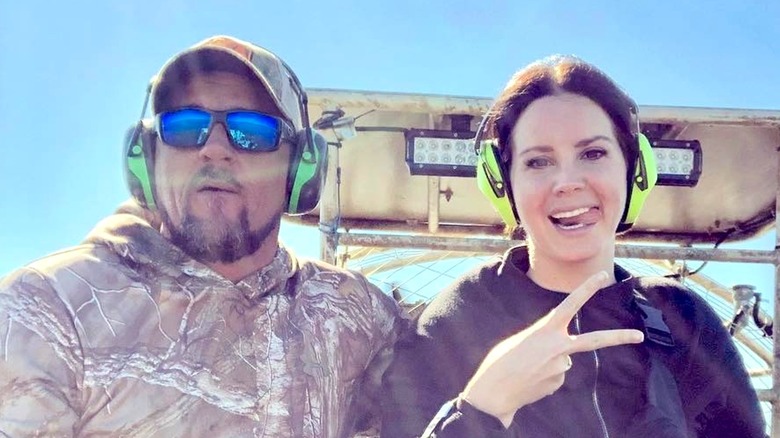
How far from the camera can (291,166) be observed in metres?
2.94

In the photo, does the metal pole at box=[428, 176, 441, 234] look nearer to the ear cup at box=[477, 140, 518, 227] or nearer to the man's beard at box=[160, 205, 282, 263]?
the ear cup at box=[477, 140, 518, 227]

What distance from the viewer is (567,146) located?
8.37ft

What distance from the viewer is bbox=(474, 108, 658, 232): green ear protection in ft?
8.98

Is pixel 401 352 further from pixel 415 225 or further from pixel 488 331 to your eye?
pixel 415 225

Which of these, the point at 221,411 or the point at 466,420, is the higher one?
the point at 466,420

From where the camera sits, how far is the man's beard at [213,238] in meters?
2.76

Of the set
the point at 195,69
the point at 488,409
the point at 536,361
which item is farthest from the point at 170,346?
the point at 536,361

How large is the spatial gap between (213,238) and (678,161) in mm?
3271

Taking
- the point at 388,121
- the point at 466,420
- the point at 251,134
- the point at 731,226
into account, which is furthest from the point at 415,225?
the point at 466,420

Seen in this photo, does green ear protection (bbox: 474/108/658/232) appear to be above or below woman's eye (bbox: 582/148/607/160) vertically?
below

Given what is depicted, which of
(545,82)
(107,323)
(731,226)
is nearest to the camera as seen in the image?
(107,323)

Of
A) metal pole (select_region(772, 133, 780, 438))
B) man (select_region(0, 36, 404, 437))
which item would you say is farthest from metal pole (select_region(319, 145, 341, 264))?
metal pole (select_region(772, 133, 780, 438))

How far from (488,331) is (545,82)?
821mm

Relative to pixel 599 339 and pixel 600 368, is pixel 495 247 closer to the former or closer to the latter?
pixel 600 368
